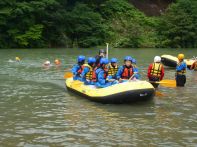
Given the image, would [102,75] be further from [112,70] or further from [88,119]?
[88,119]

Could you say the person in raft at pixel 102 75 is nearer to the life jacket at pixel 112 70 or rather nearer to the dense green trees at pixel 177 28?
the life jacket at pixel 112 70

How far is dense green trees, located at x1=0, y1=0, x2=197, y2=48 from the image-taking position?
112ft

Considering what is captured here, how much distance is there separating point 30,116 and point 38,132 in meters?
1.38

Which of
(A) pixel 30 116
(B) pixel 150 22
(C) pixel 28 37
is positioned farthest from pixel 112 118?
(B) pixel 150 22

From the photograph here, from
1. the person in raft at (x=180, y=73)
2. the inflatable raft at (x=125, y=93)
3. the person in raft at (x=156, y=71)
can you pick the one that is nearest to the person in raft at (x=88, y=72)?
the inflatable raft at (x=125, y=93)

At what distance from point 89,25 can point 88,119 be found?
93.8ft

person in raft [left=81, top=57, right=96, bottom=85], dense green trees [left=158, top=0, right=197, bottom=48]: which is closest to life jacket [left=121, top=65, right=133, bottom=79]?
person in raft [left=81, top=57, right=96, bottom=85]

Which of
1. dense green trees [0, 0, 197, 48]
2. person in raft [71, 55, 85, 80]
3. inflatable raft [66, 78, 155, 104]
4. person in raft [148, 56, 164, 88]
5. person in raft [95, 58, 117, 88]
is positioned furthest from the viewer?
dense green trees [0, 0, 197, 48]

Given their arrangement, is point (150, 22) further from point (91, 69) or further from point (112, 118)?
point (112, 118)

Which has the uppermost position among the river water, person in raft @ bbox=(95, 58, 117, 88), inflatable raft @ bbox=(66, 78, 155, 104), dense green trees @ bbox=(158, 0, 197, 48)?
dense green trees @ bbox=(158, 0, 197, 48)

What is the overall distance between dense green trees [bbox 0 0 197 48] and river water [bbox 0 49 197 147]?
68.5ft

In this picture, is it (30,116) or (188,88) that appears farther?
(188,88)

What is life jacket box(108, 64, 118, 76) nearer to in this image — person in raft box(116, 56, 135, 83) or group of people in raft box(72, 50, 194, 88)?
group of people in raft box(72, 50, 194, 88)

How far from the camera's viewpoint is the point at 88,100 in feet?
37.3
